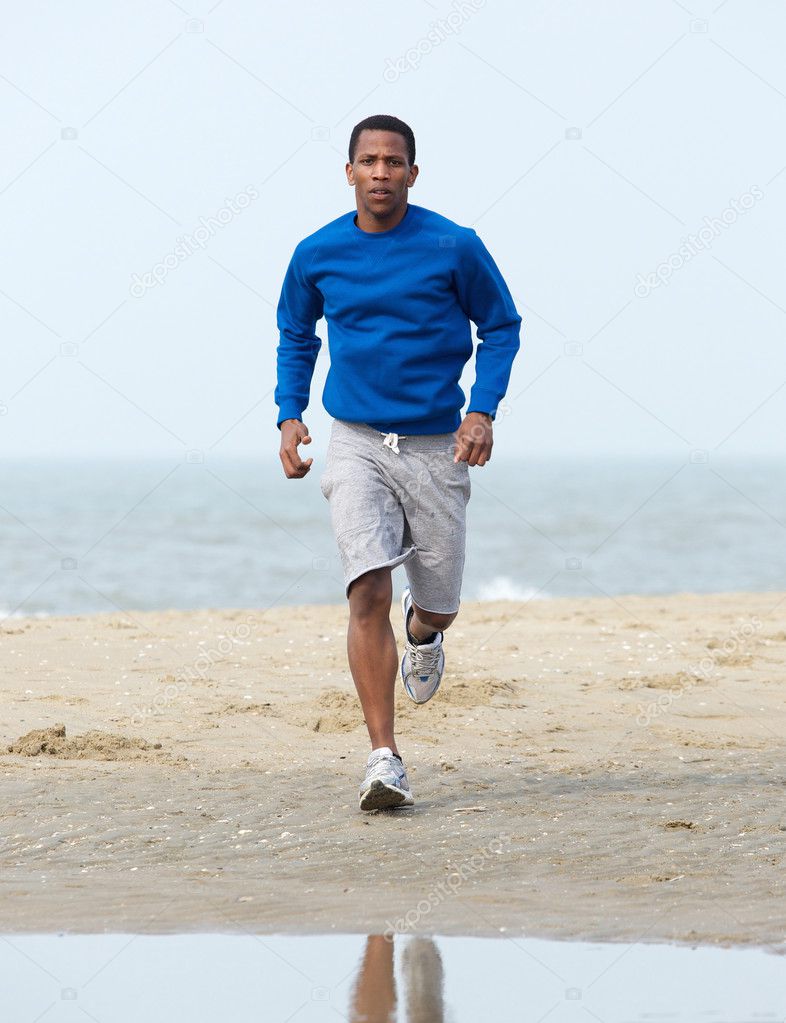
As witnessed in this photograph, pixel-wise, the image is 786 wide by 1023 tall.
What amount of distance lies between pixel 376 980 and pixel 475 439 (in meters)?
1.87

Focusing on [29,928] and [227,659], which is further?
[227,659]

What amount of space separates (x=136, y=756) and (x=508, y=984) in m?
2.36

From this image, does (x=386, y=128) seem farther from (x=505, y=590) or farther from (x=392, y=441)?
(x=505, y=590)

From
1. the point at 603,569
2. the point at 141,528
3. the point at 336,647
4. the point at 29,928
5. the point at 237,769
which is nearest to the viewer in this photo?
the point at 29,928

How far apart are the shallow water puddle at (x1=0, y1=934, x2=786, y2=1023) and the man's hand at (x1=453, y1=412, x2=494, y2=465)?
1633 millimetres

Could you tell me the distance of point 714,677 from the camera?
664cm

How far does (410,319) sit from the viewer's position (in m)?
4.12

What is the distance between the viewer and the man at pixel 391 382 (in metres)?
4.09

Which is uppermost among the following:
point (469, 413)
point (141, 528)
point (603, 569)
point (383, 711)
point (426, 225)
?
point (426, 225)

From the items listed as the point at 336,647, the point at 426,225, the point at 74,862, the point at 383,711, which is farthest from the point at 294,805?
the point at 336,647

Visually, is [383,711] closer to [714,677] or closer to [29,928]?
[29,928]

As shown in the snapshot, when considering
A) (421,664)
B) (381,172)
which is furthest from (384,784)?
(381,172)

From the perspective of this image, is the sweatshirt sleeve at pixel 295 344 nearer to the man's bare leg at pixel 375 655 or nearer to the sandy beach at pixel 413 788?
the man's bare leg at pixel 375 655

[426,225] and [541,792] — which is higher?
[426,225]
